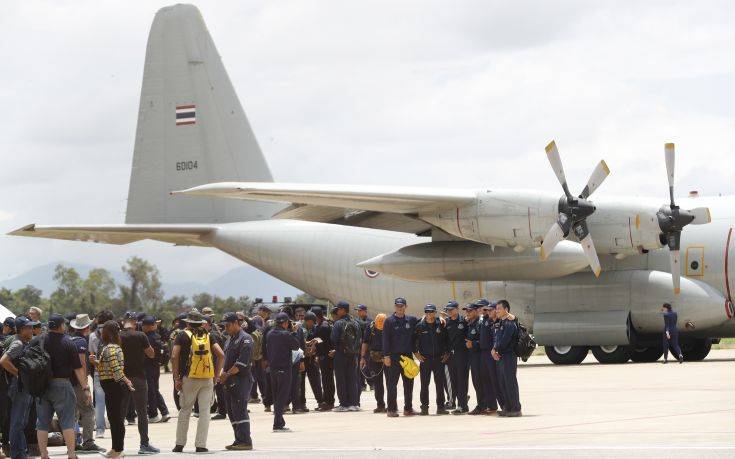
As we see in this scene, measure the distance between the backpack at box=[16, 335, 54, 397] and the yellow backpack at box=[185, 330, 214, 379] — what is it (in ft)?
5.24

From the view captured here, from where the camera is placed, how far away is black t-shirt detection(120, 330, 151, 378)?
14.2m

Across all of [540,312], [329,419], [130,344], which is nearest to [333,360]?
[329,419]

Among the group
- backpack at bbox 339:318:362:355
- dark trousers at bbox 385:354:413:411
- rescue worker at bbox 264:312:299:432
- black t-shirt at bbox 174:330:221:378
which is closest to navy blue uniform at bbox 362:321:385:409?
backpack at bbox 339:318:362:355

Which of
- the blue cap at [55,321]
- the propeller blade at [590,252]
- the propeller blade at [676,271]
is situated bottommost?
the blue cap at [55,321]

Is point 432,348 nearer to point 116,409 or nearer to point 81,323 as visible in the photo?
point 81,323

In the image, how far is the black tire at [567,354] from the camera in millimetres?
26203

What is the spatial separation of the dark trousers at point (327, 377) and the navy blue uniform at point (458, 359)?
249 centimetres

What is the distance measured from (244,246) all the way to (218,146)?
Answer: 3061mm

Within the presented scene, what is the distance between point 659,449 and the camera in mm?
11305

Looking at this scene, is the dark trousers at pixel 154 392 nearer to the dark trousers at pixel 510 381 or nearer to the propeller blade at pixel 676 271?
the dark trousers at pixel 510 381

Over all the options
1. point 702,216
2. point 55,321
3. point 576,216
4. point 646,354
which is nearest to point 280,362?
point 55,321

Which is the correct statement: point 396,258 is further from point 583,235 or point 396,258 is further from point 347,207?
point 583,235

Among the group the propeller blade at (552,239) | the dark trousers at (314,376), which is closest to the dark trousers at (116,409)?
the dark trousers at (314,376)

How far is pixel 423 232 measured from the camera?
26922mm
